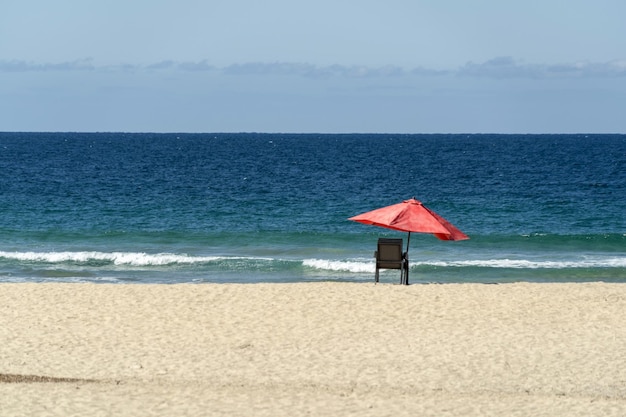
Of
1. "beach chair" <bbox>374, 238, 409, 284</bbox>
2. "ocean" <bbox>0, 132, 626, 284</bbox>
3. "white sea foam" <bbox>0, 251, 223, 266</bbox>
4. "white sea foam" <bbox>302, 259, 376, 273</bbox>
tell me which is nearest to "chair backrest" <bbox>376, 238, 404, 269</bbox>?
"beach chair" <bbox>374, 238, 409, 284</bbox>

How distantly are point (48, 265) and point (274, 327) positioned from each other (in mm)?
13011

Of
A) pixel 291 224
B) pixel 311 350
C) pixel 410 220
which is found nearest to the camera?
pixel 311 350

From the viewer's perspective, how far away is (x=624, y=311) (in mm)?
17391

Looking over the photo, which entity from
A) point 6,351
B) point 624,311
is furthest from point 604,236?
point 6,351

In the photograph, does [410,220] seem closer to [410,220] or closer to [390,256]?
[410,220]

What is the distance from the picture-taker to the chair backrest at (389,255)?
2070 centimetres

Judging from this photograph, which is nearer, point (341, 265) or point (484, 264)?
point (341, 265)

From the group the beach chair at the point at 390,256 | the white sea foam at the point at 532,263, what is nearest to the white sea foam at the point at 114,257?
the white sea foam at the point at 532,263

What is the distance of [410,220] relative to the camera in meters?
19.8

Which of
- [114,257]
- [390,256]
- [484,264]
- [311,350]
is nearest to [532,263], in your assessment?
[484,264]

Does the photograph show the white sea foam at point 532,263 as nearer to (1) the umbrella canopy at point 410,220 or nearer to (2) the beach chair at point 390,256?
(2) the beach chair at point 390,256

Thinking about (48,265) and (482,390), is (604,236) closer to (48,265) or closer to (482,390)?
(48,265)

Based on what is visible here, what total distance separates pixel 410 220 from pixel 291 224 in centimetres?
1699

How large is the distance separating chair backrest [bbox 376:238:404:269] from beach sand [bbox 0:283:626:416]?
2.73 ft
